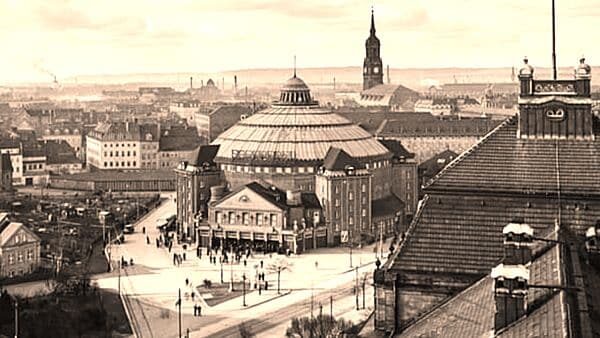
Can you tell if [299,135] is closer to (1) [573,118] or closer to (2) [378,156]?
(2) [378,156]

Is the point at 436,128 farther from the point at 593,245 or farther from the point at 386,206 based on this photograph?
the point at 593,245

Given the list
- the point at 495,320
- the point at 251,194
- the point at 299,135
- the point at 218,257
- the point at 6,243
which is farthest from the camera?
the point at 299,135

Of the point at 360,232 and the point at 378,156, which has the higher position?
the point at 378,156

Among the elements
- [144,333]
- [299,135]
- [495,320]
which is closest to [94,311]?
[144,333]

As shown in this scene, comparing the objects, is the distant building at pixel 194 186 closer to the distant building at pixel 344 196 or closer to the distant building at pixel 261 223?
the distant building at pixel 261 223

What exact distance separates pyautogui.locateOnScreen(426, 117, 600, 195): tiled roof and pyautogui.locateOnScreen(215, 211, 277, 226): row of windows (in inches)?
2465

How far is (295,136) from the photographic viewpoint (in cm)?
10325

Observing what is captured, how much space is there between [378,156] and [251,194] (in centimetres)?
1966

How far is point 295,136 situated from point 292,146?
1.99 m

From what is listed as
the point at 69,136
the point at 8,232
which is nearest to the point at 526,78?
the point at 8,232

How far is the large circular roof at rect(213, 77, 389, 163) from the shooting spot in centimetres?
10144

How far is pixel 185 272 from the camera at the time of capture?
7606 centimetres

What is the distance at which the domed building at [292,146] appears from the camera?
99.3 meters

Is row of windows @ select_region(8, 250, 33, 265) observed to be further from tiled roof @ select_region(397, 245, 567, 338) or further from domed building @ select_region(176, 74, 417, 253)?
tiled roof @ select_region(397, 245, 567, 338)
